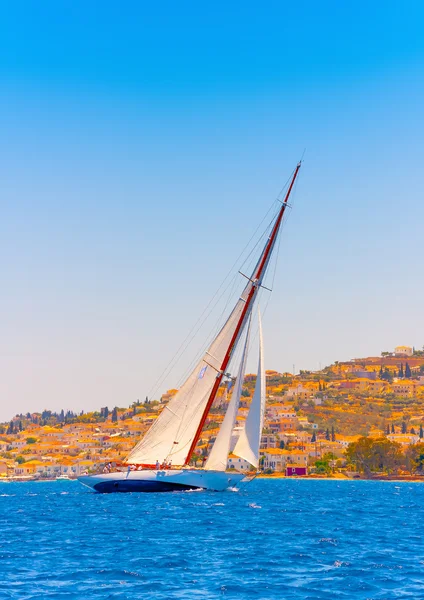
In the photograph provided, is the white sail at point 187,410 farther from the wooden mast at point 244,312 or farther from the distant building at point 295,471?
the distant building at point 295,471

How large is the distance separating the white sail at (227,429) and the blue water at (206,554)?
25.3ft

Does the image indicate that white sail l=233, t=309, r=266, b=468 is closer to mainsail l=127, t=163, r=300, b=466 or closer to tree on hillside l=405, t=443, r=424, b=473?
mainsail l=127, t=163, r=300, b=466

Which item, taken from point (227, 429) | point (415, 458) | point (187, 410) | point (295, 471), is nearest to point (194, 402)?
point (187, 410)

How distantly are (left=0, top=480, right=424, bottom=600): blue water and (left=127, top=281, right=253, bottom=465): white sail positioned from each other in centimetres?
911

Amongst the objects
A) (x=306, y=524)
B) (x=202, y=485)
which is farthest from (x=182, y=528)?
(x=202, y=485)

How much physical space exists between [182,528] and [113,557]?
1046cm

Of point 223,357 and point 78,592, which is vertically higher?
point 223,357

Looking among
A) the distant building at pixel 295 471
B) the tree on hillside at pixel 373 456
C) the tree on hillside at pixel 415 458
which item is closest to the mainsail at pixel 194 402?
the tree on hillside at pixel 373 456

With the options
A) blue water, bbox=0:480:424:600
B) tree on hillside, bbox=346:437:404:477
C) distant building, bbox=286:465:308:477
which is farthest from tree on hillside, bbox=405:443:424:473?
blue water, bbox=0:480:424:600

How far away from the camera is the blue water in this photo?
82.1 ft

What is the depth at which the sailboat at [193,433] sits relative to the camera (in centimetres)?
6191

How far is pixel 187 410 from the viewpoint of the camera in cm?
6331

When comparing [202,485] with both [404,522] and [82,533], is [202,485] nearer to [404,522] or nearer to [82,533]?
[404,522]

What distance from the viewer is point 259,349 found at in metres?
62.3
